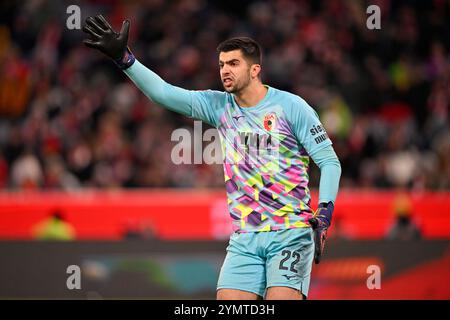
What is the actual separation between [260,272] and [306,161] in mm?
850

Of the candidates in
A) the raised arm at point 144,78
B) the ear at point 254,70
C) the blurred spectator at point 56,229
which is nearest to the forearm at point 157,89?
the raised arm at point 144,78

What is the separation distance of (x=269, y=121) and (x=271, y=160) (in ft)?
0.91

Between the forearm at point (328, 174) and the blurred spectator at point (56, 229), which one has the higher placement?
the forearm at point (328, 174)

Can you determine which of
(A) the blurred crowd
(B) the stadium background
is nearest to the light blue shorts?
(B) the stadium background

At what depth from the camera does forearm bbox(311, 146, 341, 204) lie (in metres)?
6.42

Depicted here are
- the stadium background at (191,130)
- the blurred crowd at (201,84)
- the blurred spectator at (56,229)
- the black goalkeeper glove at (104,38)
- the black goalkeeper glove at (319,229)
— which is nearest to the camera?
the black goalkeeper glove at (319,229)

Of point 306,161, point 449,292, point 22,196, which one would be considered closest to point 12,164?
point 22,196

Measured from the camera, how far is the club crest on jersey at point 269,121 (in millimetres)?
6516

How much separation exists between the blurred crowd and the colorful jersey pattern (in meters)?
7.94

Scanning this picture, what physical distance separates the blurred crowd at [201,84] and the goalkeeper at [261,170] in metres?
7.95

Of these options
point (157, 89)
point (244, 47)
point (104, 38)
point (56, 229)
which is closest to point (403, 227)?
point (56, 229)

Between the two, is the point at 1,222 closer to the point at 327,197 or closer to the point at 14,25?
the point at 14,25

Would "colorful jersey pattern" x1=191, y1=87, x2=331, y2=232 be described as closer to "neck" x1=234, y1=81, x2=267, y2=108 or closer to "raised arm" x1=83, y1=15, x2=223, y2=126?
"neck" x1=234, y1=81, x2=267, y2=108

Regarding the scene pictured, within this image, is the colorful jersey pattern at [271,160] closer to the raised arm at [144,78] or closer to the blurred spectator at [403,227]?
the raised arm at [144,78]
